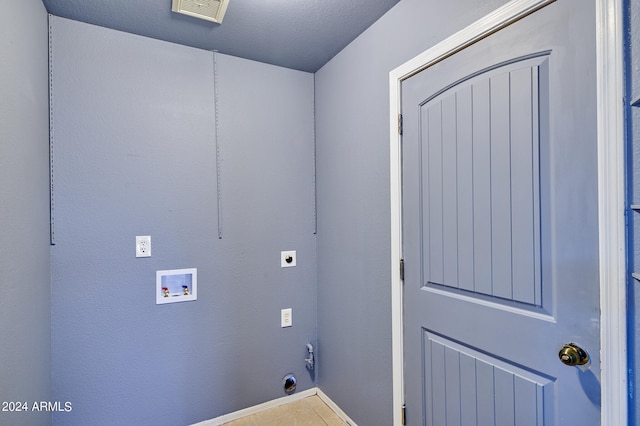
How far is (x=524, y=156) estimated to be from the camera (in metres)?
1.11

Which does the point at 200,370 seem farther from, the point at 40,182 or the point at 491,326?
the point at 491,326

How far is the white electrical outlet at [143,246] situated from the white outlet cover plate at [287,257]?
34.0 inches

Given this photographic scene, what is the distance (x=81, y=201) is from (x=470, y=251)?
2.03 m

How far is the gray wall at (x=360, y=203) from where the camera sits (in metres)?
1.67

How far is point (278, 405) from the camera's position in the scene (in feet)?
7.50

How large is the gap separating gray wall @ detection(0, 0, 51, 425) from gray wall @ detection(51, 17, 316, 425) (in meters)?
0.13

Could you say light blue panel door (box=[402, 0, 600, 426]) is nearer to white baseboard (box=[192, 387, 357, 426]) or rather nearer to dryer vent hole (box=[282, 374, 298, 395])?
white baseboard (box=[192, 387, 357, 426])

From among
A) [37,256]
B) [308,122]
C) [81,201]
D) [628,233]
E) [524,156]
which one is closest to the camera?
[628,233]

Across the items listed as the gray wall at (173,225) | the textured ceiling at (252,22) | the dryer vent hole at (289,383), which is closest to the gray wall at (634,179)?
the textured ceiling at (252,22)

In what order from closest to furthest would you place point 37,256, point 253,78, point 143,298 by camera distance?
point 37,256, point 143,298, point 253,78

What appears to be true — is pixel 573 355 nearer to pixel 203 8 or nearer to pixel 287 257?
pixel 287 257

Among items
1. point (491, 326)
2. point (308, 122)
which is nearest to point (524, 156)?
point (491, 326)

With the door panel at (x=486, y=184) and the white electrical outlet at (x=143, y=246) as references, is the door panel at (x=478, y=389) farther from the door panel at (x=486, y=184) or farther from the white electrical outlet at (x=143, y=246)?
the white electrical outlet at (x=143, y=246)

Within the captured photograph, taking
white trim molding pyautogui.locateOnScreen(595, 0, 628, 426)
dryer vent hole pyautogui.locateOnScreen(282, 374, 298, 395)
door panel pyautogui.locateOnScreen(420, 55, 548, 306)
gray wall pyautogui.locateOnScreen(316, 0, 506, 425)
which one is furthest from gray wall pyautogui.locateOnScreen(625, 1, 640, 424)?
dryer vent hole pyautogui.locateOnScreen(282, 374, 298, 395)
